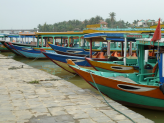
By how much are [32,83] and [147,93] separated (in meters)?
Result: 3.63

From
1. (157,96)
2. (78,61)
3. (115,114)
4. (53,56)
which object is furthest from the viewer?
(53,56)

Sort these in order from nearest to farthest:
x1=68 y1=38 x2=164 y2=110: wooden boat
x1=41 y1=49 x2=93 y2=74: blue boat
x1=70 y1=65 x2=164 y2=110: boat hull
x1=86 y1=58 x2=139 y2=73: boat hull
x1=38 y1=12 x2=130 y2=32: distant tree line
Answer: x1=68 y1=38 x2=164 y2=110: wooden boat, x1=70 y1=65 x2=164 y2=110: boat hull, x1=86 y1=58 x2=139 y2=73: boat hull, x1=41 y1=49 x2=93 y2=74: blue boat, x1=38 y1=12 x2=130 y2=32: distant tree line

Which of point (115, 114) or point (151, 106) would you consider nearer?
point (115, 114)

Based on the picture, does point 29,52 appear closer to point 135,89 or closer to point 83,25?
point 135,89

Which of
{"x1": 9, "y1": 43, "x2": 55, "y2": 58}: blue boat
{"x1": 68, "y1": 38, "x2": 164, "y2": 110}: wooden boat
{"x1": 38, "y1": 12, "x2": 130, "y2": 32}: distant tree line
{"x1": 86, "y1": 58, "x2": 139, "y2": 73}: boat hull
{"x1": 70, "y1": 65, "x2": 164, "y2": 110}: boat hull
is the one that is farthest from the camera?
{"x1": 38, "y1": 12, "x2": 130, "y2": 32}: distant tree line

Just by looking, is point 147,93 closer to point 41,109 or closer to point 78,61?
point 41,109

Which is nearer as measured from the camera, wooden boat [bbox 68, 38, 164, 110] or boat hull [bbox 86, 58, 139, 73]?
wooden boat [bbox 68, 38, 164, 110]

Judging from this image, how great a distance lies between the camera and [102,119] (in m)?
3.79

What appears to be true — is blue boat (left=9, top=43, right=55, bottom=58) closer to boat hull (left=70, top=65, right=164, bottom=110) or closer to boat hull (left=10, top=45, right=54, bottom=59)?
boat hull (left=10, top=45, right=54, bottom=59)

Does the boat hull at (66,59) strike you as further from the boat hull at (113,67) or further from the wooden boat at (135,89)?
the wooden boat at (135,89)

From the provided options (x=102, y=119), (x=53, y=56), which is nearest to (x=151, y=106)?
(x=102, y=119)

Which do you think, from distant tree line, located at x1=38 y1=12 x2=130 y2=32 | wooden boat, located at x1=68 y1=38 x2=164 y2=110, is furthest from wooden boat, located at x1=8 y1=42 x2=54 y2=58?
distant tree line, located at x1=38 y1=12 x2=130 y2=32

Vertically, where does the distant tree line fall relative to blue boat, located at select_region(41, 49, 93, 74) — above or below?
above

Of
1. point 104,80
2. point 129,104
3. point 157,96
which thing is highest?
point 104,80
